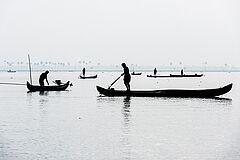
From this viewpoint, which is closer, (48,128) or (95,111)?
(48,128)

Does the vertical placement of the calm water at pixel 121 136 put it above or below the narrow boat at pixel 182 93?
above

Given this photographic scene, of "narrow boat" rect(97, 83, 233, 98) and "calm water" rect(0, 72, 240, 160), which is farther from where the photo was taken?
"narrow boat" rect(97, 83, 233, 98)

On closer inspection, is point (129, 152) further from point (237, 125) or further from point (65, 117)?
point (65, 117)

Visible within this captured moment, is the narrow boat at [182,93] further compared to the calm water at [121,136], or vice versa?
the narrow boat at [182,93]

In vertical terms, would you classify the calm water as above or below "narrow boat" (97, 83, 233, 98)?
above

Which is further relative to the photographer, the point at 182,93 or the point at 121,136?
the point at 182,93

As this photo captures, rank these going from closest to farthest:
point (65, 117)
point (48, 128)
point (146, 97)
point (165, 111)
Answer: point (48, 128)
point (65, 117)
point (165, 111)
point (146, 97)

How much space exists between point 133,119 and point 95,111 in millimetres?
5435

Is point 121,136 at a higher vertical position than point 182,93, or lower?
higher

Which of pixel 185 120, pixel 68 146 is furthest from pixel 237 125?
pixel 68 146

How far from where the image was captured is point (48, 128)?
808 inches

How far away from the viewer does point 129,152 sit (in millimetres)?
14773

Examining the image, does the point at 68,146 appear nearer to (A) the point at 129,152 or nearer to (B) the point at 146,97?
(A) the point at 129,152

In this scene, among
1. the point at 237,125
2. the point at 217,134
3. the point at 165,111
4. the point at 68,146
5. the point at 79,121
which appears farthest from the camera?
the point at 165,111
